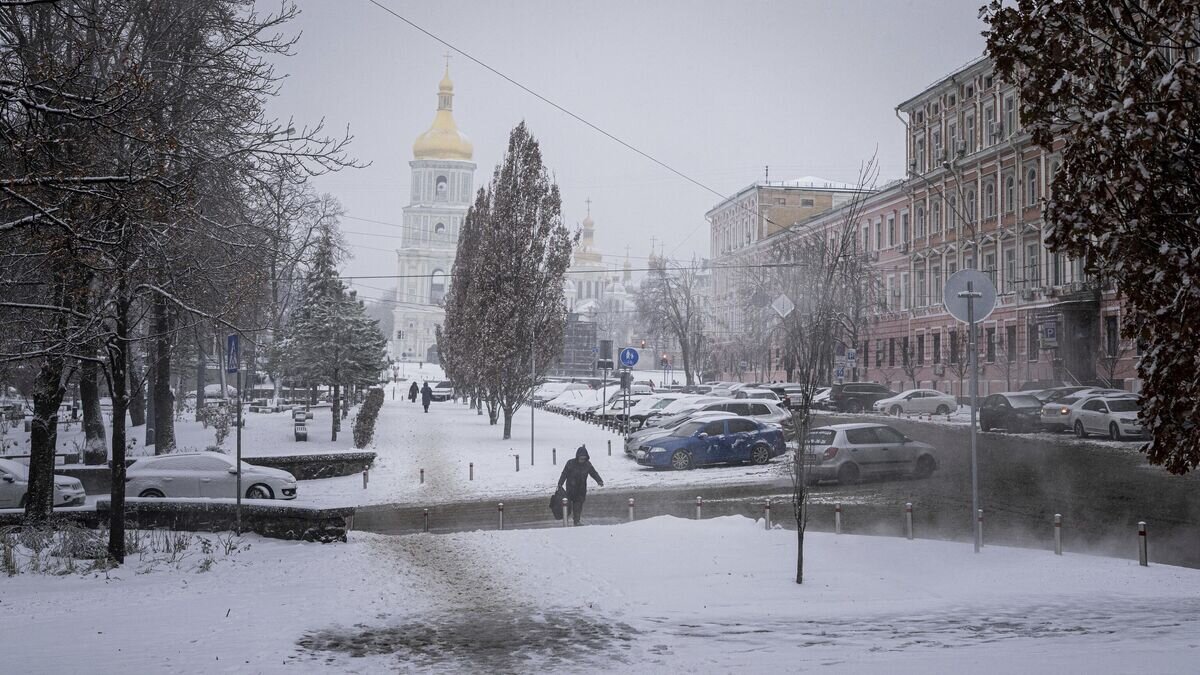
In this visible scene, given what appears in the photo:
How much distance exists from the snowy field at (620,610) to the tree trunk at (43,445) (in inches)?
153

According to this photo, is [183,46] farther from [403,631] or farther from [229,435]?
[229,435]

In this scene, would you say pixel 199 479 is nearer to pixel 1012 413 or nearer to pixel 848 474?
pixel 848 474

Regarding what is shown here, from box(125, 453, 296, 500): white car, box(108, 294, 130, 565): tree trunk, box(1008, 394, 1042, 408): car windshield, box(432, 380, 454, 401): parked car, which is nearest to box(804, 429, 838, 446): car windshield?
box(125, 453, 296, 500): white car

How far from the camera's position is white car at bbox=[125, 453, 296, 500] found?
75.0ft

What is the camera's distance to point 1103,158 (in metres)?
6.67

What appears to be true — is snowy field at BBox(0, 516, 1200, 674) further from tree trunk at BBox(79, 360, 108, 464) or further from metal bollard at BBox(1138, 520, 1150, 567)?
tree trunk at BBox(79, 360, 108, 464)

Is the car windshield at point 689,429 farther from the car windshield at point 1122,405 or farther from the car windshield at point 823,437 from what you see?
the car windshield at point 1122,405

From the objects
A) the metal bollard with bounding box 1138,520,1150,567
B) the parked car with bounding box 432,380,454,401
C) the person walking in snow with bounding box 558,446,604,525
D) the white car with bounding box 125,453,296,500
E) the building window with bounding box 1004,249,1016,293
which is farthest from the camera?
the parked car with bounding box 432,380,454,401

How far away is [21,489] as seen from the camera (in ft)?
73.4

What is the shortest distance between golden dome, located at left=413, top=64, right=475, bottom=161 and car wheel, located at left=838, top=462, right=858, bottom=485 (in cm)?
14378

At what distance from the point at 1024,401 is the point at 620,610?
30854mm

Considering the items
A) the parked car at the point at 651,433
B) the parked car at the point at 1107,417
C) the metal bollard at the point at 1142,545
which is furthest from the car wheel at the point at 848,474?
the parked car at the point at 1107,417

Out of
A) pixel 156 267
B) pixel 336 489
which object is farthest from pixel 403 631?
pixel 336 489

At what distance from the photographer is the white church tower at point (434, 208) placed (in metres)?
162
